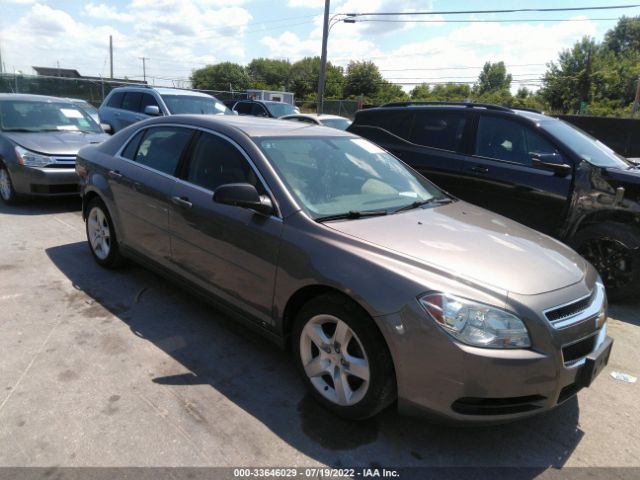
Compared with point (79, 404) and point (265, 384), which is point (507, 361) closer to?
point (265, 384)

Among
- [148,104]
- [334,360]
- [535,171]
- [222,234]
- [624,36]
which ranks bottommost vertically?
[334,360]

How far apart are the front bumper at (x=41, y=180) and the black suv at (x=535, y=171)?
Result: 4.59 meters

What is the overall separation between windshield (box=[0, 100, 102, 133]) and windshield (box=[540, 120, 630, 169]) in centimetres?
714

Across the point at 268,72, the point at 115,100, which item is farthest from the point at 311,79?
the point at 115,100

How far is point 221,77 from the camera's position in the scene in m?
106

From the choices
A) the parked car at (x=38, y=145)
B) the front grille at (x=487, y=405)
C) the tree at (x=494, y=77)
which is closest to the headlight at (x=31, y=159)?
the parked car at (x=38, y=145)

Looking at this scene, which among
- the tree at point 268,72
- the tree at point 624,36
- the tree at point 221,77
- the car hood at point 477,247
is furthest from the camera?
the tree at point 268,72

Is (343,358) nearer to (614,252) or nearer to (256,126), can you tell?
(256,126)

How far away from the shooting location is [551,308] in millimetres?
2389

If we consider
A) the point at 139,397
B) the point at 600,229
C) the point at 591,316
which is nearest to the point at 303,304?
the point at 139,397

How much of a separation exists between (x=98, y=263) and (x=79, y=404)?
244 cm

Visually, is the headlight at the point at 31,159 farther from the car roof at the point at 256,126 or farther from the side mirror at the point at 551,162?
the side mirror at the point at 551,162

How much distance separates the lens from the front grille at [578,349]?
237 centimetres

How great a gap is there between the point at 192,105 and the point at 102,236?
6887 mm
